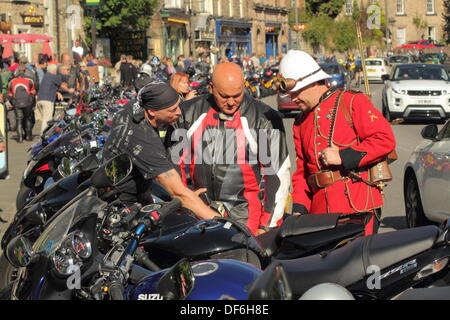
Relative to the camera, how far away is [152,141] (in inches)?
200

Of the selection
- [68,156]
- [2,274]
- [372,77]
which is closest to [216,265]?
[2,274]

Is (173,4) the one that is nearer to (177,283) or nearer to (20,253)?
(20,253)

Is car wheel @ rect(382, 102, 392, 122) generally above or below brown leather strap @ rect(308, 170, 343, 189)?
below

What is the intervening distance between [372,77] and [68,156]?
44370 millimetres

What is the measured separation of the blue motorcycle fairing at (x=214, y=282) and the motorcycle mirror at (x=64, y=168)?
4.65 meters

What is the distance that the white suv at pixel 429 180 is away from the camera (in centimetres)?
825

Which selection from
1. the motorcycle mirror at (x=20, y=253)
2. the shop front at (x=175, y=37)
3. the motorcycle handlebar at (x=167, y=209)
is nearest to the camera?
the motorcycle handlebar at (x=167, y=209)

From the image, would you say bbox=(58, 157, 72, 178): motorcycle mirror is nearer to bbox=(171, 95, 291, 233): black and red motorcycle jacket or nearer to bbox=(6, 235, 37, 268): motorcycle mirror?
bbox=(171, 95, 291, 233): black and red motorcycle jacket

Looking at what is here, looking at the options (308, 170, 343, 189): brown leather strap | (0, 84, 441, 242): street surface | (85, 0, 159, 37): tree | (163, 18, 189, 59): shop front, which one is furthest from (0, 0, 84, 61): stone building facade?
(308, 170, 343, 189): brown leather strap

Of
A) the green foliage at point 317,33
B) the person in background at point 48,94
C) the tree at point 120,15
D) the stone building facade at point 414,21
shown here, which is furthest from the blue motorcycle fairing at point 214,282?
the stone building facade at point 414,21

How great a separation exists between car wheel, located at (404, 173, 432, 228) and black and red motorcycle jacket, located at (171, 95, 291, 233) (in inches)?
149

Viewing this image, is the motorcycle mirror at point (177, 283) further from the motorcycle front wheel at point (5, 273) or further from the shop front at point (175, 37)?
the shop front at point (175, 37)

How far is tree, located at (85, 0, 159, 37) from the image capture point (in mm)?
37291
